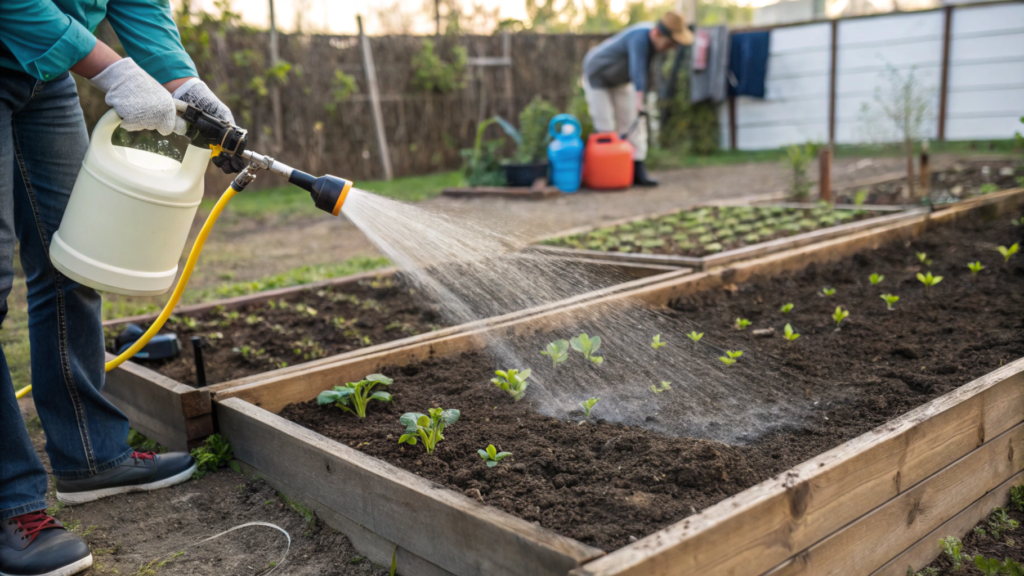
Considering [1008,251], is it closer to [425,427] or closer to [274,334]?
[425,427]

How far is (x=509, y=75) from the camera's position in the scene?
1220 centimetres

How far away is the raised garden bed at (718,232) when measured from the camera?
384cm

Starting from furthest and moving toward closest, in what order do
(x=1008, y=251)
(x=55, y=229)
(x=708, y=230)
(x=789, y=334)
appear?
(x=708, y=230) < (x=1008, y=251) < (x=789, y=334) < (x=55, y=229)

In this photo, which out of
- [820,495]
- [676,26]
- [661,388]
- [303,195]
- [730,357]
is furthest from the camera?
[303,195]

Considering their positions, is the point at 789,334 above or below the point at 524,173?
below

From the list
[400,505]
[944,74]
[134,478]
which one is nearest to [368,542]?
[400,505]

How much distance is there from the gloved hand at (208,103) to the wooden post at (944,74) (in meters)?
11.4

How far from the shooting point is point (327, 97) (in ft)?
33.9

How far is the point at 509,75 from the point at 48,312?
11.0 m

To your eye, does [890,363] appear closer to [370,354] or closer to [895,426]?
[895,426]

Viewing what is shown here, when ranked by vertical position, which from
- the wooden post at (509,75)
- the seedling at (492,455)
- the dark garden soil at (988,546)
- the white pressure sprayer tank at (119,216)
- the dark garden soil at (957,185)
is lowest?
the dark garden soil at (988,546)

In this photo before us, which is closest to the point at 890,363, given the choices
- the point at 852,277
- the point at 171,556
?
the point at 852,277

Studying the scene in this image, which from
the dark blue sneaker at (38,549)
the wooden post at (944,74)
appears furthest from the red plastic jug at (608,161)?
the dark blue sneaker at (38,549)

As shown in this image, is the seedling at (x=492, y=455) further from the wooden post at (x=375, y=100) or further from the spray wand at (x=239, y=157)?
the wooden post at (x=375, y=100)
